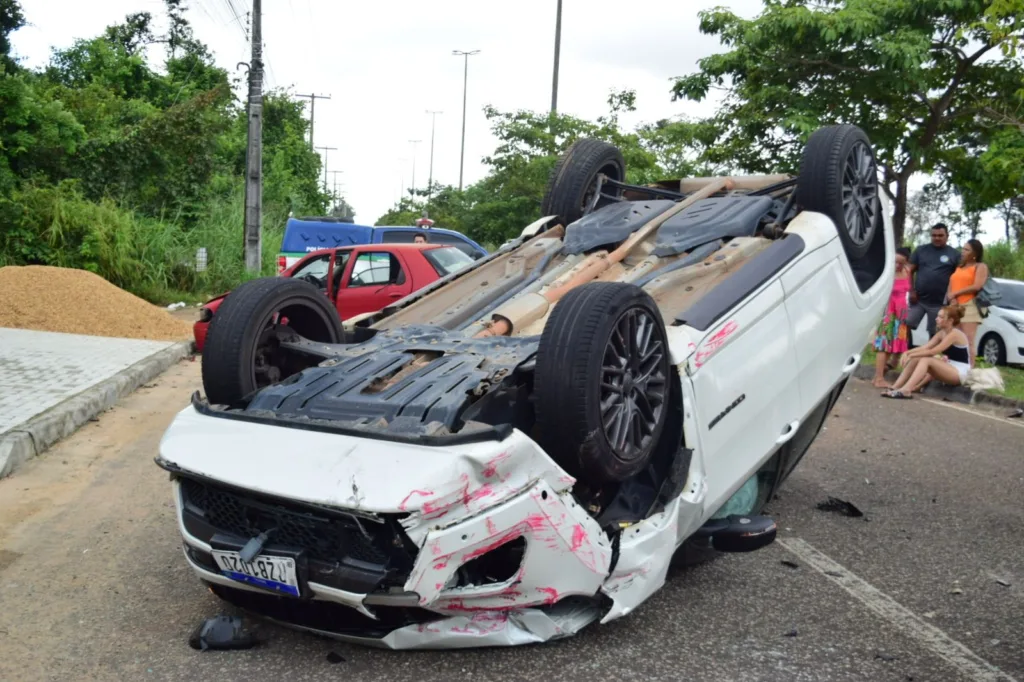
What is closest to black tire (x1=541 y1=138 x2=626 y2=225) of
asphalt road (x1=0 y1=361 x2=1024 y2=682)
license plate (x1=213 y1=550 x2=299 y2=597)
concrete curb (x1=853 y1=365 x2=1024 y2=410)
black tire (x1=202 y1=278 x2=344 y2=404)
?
black tire (x1=202 y1=278 x2=344 y2=404)

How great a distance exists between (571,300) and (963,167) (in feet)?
40.6

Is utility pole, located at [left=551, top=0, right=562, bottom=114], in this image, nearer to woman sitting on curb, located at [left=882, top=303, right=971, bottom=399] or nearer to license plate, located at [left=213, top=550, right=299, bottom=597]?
woman sitting on curb, located at [left=882, top=303, right=971, bottom=399]

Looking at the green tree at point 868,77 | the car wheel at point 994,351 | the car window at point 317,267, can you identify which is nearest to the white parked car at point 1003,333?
the car wheel at point 994,351

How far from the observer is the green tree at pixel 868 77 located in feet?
43.5

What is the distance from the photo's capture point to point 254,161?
20.1 m

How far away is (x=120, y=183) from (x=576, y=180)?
60.9 feet

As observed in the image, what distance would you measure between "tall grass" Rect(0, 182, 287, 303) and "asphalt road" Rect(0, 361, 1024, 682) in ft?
41.0

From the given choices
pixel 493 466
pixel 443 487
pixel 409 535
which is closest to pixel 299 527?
pixel 409 535

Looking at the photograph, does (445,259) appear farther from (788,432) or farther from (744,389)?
(744,389)

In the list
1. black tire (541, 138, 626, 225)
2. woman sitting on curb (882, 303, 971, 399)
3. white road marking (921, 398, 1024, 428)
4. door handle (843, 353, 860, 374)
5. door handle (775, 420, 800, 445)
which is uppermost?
black tire (541, 138, 626, 225)

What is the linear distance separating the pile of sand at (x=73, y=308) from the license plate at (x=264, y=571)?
1017 centimetres

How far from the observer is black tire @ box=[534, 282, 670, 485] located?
11.2ft

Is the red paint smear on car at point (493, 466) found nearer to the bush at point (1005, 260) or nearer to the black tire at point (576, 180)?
the black tire at point (576, 180)

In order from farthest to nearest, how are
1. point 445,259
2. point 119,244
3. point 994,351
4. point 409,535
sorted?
point 119,244, point 994,351, point 445,259, point 409,535
